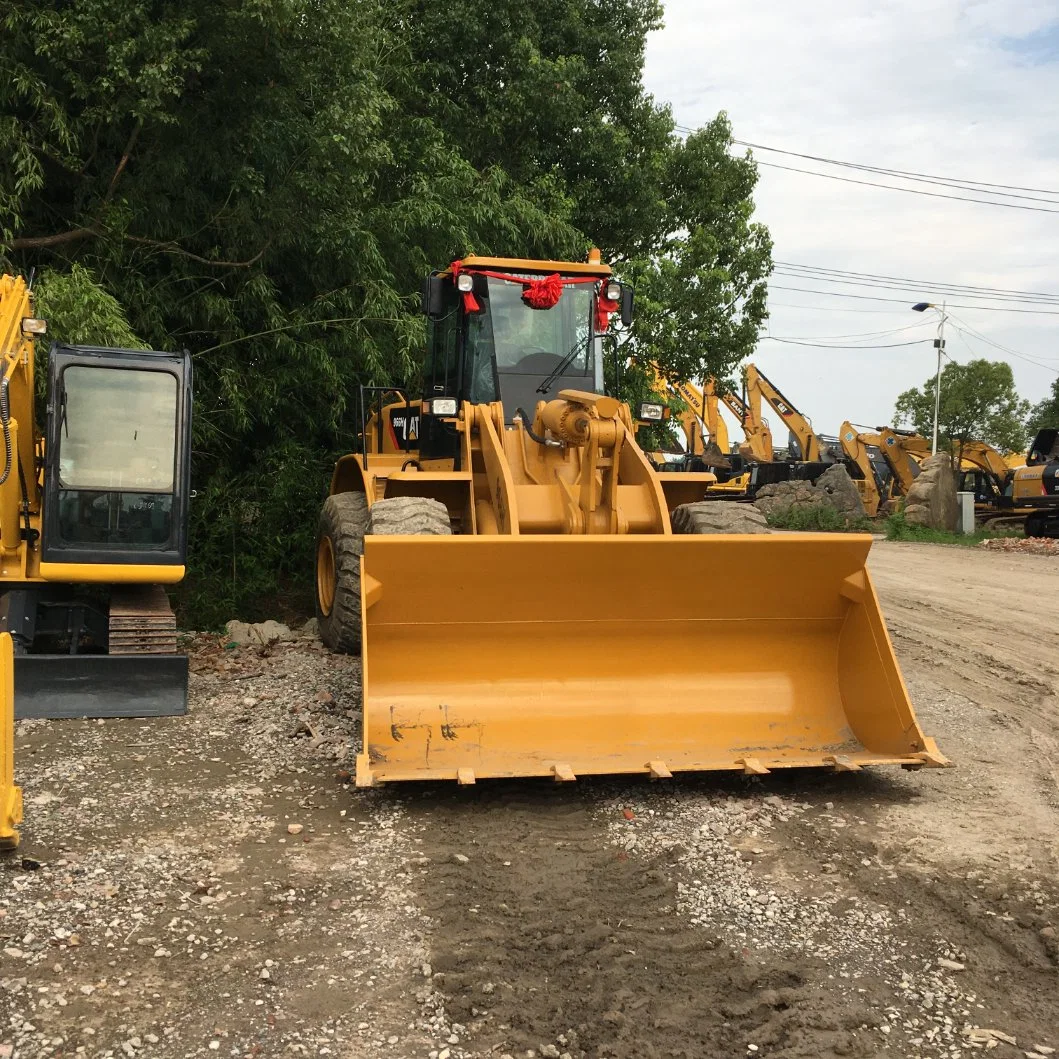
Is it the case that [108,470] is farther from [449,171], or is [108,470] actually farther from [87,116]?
[449,171]

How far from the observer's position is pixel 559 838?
4504 mm

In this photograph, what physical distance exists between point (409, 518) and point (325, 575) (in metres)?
2.65

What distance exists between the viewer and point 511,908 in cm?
380

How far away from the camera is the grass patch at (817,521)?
22.0 metres

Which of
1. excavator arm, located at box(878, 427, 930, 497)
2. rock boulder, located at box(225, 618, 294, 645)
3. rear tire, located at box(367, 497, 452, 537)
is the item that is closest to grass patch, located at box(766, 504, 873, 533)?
excavator arm, located at box(878, 427, 930, 497)

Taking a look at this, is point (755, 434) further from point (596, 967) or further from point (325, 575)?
point (596, 967)

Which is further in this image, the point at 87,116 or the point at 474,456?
the point at 87,116

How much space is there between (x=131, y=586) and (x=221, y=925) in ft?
12.9

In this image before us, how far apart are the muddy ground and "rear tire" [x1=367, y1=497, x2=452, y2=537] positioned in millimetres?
1168

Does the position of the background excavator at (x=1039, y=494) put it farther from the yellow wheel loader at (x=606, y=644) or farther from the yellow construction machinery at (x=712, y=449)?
the yellow wheel loader at (x=606, y=644)

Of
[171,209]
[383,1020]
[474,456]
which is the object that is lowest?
[383,1020]

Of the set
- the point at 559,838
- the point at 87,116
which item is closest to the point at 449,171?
the point at 87,116

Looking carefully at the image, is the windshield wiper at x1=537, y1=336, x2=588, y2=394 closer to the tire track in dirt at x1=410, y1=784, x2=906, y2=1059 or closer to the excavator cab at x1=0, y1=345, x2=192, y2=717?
the excavator cab at x1=0, y1=345, x2=192, y2=717

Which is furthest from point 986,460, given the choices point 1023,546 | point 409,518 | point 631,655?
point 409,518
